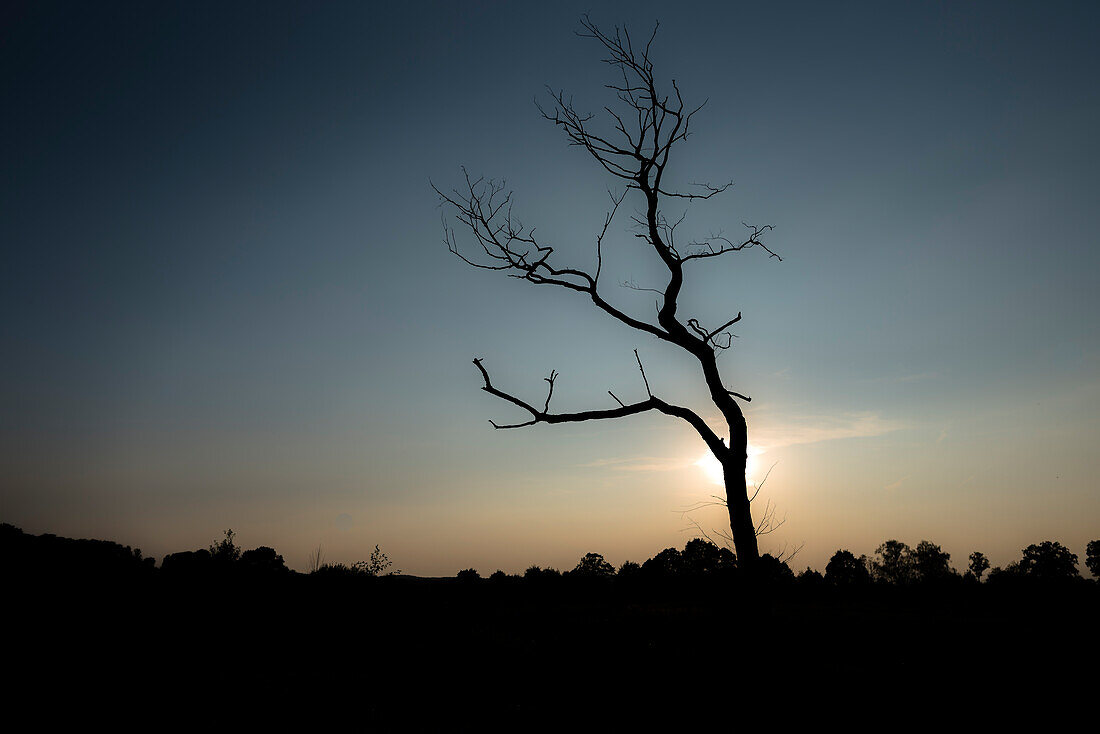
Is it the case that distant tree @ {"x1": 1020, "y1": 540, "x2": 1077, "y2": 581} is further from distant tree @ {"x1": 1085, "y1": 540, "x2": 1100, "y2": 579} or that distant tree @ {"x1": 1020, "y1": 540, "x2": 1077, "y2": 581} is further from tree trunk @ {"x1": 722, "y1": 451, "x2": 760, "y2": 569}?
tree trunk @ {"x1": 722, "y1": 451, "x2": 760, "y2": 569}

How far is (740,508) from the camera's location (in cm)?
864

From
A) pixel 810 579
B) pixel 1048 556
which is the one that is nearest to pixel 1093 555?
pixel 1048 556

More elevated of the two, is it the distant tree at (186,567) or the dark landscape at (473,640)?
the distant tree at (186,567)

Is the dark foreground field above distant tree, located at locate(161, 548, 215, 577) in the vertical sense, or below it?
below

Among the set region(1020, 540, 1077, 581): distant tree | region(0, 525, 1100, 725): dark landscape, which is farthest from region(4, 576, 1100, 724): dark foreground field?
region(1020, 540, 1077, 581): distant tree

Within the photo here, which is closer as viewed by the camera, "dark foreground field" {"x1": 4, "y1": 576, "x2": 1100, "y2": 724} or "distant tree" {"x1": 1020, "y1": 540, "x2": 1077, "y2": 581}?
"dark foreground field" {"x1": 4, "y1": 576, "x2": 1100, "y2": 724}

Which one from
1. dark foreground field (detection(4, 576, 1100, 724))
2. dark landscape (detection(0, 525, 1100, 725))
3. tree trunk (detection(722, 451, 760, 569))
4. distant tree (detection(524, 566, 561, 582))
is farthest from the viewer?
distant tree (detection(524, 566, 561, 582))

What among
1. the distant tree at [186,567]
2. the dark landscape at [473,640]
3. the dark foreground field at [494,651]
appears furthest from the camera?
the distant tree at [186,567]

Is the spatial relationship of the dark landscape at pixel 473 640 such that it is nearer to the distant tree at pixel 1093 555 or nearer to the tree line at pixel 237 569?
the tree line at pixel 237 569

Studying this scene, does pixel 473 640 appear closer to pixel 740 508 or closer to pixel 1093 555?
pixel 740 508

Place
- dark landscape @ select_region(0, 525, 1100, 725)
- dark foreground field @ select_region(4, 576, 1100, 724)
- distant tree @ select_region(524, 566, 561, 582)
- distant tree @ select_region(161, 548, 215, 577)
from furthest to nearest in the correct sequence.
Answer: distant tree @ select_region(524, 566, 561, 582) < distant tree @ select_region(161, 548, 215, 577) < dark landscape @ select_region(0, 525, 1100, 725) < dark foreground field @ select_region(4, 576, 1100, 724)

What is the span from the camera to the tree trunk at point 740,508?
332 inches

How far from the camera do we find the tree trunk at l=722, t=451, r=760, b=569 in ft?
27.7

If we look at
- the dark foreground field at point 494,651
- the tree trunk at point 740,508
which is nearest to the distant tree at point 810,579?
the dark foreground field at point 494,651
